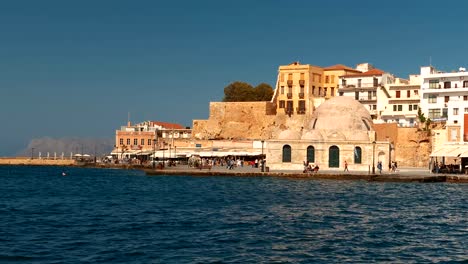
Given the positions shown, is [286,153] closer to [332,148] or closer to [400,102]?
[332,148]

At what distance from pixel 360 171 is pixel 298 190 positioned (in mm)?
14193

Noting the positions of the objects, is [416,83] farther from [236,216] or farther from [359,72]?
[236,216]

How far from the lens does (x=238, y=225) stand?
1025 inches

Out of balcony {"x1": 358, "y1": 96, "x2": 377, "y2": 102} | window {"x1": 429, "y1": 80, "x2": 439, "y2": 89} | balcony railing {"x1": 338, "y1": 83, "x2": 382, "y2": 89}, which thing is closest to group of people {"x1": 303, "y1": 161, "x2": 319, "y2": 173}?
window {"x1": 429, "y1": 80, "x2": 439, "y2": 89}

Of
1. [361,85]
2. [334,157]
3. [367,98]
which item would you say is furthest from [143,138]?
[334,157]

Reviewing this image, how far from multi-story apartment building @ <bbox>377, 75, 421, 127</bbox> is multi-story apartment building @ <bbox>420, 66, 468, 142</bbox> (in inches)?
74.7

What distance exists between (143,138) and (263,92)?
612 inches

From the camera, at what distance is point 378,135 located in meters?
65.3

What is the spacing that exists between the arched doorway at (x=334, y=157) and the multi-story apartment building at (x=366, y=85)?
1757 centimetres

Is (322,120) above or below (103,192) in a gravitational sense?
above

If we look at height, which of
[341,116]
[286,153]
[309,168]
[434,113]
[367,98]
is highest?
[367,98]

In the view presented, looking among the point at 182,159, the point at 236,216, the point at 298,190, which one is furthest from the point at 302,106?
the point at 236,216

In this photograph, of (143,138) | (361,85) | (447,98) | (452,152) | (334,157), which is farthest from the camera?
(143,138)

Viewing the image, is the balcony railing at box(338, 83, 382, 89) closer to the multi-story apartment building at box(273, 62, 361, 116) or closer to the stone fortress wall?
the multi-story apartment building at box(273, 62, 361, 116)
